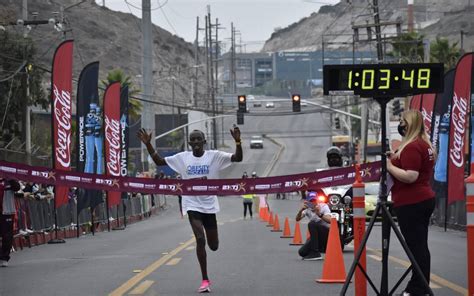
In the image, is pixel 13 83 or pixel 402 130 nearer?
pixel 402 130

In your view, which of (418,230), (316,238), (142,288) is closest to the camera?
(418,230)

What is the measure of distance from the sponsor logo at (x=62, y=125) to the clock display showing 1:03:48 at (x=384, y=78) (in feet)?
55.9

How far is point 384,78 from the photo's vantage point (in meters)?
9.31

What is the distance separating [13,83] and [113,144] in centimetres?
1165

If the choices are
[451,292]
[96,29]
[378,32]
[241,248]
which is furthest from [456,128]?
[96,29]

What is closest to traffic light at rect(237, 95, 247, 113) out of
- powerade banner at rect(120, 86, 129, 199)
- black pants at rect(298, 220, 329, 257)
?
powerade banner at rect(120, 86, 129, 199)

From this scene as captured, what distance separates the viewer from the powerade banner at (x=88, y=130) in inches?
1110

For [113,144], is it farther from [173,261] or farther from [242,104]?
[242,104]

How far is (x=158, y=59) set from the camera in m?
165

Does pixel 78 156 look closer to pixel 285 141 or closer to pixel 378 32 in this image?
pixel 378 32

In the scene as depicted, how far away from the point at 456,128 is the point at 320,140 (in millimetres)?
115023

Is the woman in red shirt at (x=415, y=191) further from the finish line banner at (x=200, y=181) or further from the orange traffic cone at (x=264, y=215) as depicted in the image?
the orange traffic cone at (x=264, y=215)

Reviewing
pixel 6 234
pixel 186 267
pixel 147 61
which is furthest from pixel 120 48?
pixel 186 267

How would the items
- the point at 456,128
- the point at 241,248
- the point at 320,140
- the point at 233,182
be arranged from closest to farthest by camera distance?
1. the point at 233,182
2. the point at 241,248
3. the point at 456,128
4. the point at 320,140
